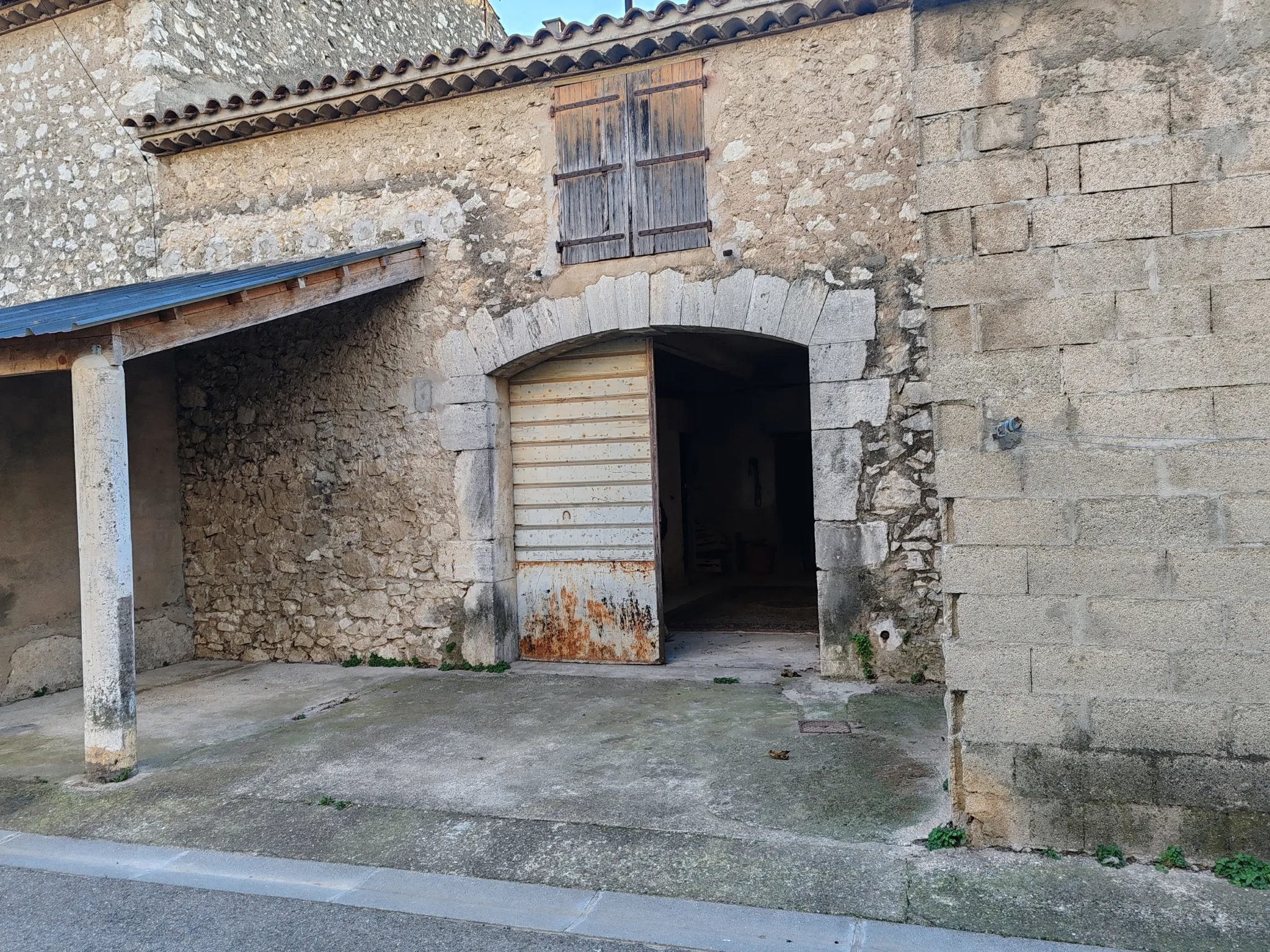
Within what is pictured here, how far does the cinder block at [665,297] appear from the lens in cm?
596

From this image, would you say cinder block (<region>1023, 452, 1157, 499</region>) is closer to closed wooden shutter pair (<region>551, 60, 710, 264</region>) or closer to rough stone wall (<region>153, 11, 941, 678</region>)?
rough stone wall (<region>153, 11, 941, 678</region>)

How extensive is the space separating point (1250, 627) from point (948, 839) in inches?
47.2

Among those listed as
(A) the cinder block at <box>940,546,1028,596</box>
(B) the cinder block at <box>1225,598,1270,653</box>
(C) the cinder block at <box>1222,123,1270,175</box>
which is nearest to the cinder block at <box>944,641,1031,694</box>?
(A) the cinder block at <box>940,546,1028,596</box>

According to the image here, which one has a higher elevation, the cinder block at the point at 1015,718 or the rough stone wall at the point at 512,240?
the rough stone wall at the point at 512,240

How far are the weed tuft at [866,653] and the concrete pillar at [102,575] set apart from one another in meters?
3.94

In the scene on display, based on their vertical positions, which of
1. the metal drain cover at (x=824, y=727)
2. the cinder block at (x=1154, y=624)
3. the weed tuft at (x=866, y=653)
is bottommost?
the metal drain cover at (x=824, y=727)

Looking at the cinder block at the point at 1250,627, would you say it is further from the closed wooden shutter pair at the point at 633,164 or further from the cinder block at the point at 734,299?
the closed wooden shutter pair at the point at 633,164

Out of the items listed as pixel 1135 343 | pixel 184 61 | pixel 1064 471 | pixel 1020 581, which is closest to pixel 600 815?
pixel 1020 581

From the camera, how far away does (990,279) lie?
10.4 feet

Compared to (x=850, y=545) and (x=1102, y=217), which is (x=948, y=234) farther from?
(x=850, y=545)

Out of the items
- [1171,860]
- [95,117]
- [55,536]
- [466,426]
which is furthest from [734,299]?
[95,117]

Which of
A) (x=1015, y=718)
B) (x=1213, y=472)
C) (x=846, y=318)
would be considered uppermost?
(x=846, y=318)

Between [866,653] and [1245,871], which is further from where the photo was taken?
[866,653]

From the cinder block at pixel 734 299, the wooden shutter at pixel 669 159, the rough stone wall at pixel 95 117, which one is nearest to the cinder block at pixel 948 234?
the cinder block at pixel 734 299
